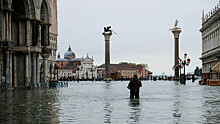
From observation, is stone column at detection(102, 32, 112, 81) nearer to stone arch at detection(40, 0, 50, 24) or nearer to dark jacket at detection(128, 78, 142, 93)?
stone arch at detection(40, 0, 50, 24)

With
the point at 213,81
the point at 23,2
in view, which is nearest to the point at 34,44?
the point at 23,2

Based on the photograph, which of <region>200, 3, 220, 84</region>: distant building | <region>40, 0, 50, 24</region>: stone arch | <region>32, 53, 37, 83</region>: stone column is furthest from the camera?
<region>200, 3, 220, 84</region>: distant building

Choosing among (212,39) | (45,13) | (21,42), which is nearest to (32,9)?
(21,42)

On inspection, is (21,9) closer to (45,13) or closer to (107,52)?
→ (45,13)

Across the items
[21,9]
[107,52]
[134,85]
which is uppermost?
[21,9]

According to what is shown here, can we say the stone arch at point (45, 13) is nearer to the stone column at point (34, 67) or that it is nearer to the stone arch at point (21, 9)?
the stone arch at point (21, 9)

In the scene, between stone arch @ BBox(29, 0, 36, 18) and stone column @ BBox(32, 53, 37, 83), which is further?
stone column @ BBox(32, 53, 37, 83)

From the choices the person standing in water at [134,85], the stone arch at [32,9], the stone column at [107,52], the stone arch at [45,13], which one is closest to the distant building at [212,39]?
the stone column at [107,52]

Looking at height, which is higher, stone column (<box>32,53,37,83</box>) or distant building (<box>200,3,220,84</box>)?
distant building (<box>200,3,220,84</box>)

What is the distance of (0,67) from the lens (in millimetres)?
37125

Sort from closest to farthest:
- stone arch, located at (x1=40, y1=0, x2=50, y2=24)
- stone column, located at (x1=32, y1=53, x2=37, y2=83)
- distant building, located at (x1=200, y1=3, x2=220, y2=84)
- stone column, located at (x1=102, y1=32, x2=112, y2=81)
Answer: stone column, located at (x1=32, y1=53, x2=37, y2=83) < stone arch, located at (x1=40, y1=0, x2=50, y2=24) < distant building, located at (x1=200, y1=3, x2=220, y2=84) < stone column, located at (x1=102, y1=32, x2=112, y2=81)

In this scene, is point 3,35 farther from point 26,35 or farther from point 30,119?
point 30,119

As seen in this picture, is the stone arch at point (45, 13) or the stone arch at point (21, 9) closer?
the stone arch at point (21, 9)

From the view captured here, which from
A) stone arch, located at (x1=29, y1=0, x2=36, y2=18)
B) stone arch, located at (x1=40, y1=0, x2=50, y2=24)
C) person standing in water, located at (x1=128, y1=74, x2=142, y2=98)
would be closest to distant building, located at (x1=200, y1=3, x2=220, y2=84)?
stone arch, located at (x1=40, y1=0, x2=50, y2=24)
